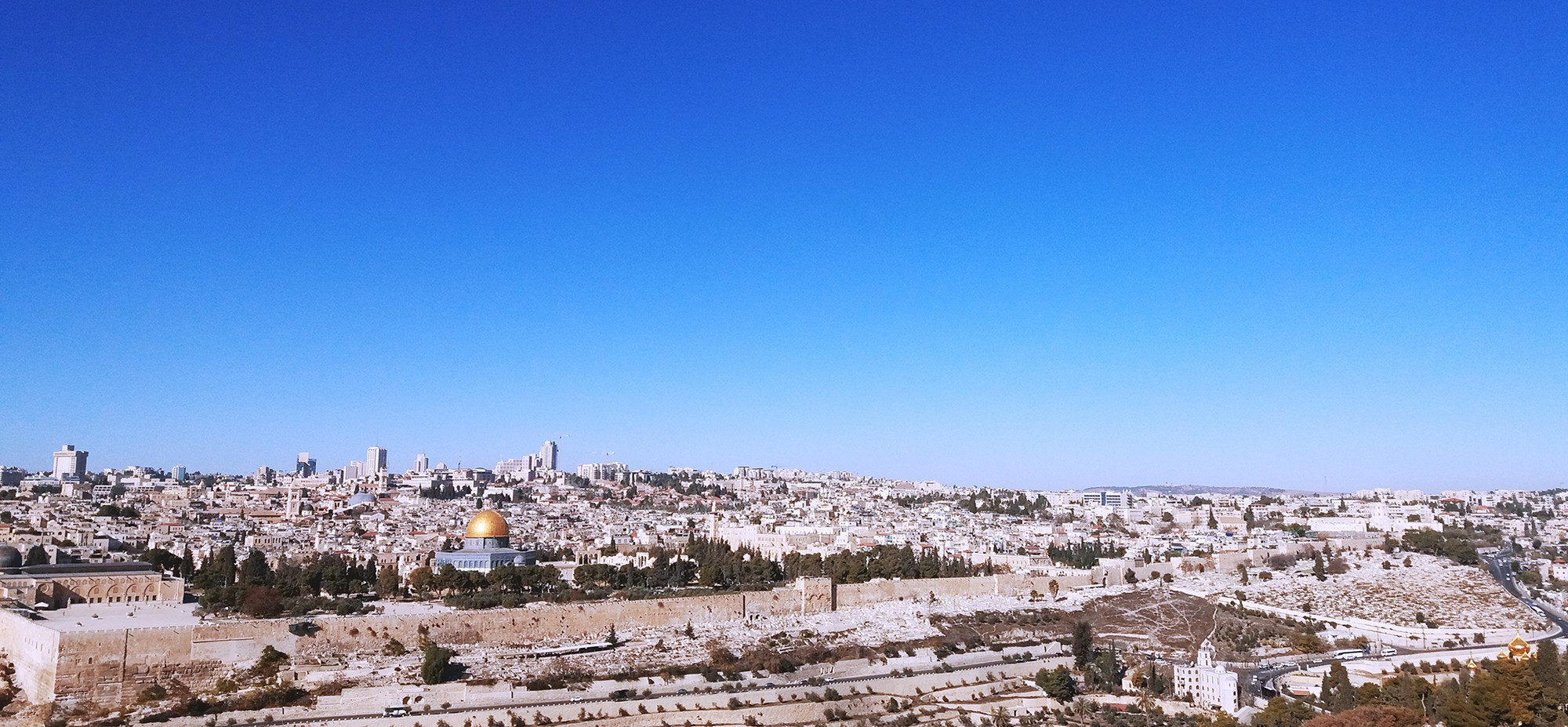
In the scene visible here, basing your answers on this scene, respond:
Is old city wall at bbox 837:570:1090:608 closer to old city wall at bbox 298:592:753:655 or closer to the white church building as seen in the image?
old city wall at bbox 298:592:753:655

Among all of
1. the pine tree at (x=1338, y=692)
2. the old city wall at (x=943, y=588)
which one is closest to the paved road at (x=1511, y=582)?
the pine tree at (x=1338, y=692)

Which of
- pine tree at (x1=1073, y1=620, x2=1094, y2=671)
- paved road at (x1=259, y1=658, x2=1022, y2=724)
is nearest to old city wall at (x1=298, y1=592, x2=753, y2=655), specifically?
paved road at (x1=259, y1=658, x2=1022, y2=724)

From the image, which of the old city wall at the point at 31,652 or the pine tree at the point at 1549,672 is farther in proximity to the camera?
the pine tree at the point at 1549,672

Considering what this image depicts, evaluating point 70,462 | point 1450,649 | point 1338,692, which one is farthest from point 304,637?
point 70,462

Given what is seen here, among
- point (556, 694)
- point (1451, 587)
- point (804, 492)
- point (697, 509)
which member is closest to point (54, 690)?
point (556, 694)

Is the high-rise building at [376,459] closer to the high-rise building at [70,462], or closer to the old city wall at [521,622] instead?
the high-rise building at [70,462]

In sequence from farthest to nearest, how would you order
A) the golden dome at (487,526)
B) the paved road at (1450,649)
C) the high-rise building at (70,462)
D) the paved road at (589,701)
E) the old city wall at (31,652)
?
the high-rise building at (70,462) → the golden dome at (487,526) → the paved road at (1450,649) → the old city wall at (31,652) → the paved road at (589,701)

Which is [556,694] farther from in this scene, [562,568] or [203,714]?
[562,568]
